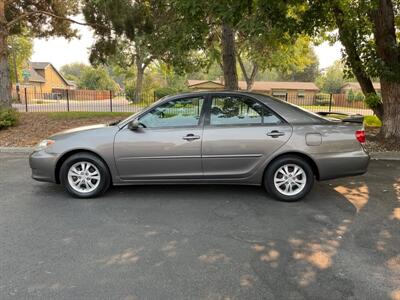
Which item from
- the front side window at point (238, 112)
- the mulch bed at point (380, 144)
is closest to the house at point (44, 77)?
the mulch bed at point (380, 144)

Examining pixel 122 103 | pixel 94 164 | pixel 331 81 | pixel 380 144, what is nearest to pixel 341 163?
pixel 94 164

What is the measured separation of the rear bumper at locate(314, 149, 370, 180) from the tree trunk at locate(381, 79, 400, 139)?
4714 millimetres

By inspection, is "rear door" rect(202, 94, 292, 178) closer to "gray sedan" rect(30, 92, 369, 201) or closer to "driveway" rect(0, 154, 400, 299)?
"gray sedan" rect(30, 92, 369, 201)

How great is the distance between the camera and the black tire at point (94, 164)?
521cm

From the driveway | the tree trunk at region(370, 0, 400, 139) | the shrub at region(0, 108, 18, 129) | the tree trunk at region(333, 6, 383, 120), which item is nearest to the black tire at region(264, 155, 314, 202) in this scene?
the driveway

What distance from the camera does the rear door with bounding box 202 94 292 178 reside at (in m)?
5.11

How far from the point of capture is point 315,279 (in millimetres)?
3154

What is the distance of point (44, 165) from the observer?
526 centimetres

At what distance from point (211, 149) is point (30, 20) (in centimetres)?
1304

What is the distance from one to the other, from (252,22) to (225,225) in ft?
14.8

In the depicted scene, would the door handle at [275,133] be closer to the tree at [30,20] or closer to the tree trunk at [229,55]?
the tree trunk at [229,55]

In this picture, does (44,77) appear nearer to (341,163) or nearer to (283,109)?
(283,109)

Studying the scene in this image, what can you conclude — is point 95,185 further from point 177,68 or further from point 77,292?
point 177,68

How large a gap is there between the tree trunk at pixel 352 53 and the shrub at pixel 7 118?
10.0 meters
